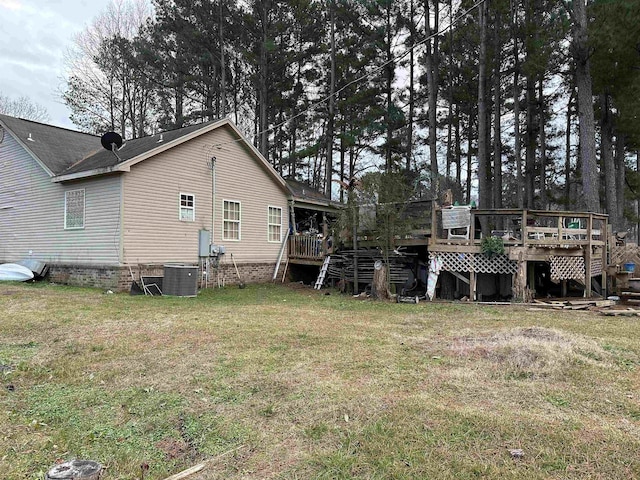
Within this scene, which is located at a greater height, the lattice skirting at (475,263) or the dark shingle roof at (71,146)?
the dark shingle roof at (71,146)

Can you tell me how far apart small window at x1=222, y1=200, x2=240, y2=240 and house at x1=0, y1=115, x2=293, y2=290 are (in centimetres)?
3

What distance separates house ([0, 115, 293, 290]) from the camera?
11.5m

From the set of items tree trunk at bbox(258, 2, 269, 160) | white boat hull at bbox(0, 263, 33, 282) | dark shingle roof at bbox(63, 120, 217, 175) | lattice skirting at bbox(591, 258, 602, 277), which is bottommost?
white boat hull at bbox(0, 263, 33, 282)

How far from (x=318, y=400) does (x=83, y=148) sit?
1438cm

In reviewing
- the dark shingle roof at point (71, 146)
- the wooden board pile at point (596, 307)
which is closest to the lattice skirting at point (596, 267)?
the wooden board pile at point (596, 307)

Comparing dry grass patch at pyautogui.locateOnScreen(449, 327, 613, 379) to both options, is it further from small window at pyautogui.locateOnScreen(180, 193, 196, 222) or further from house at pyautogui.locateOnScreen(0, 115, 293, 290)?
small window at pyautogui.locateOnScreen(180, 193, 196, 222)

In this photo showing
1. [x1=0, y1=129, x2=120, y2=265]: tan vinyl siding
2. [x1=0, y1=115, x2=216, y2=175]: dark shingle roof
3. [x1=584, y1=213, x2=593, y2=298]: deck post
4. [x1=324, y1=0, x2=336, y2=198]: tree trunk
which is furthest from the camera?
[x1=324, y1=0, x2=336, y2=198]: tree trunk

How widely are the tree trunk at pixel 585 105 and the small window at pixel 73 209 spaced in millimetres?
14650

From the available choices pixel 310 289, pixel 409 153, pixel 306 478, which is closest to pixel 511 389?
pixel 306 478

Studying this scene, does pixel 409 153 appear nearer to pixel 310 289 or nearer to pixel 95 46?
pixel 310 289

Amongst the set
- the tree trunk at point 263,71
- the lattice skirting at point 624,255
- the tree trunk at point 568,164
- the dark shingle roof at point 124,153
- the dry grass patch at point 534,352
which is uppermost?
the tree trunk at point 263,71

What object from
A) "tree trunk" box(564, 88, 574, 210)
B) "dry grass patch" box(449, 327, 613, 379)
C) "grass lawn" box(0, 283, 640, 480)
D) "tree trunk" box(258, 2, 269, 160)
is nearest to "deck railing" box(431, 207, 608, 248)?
"grass lawn" box(0, 283, 640, 480)

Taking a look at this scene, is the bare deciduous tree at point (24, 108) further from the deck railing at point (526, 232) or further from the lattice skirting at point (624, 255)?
the lattice skirting at point (624, 255)

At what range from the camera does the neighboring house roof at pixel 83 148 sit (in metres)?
11.7
